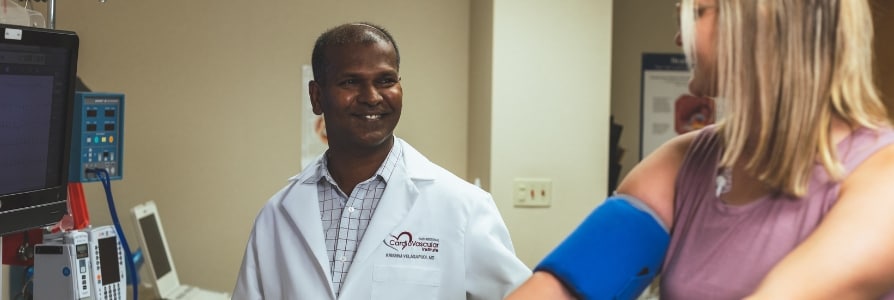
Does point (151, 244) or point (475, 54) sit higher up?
point (475, 54)

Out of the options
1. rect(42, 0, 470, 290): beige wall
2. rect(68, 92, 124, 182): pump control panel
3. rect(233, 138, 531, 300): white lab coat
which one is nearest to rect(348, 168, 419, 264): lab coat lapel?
rect(233, 138, 531, 300): white lab coat

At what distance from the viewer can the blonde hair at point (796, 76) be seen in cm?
74

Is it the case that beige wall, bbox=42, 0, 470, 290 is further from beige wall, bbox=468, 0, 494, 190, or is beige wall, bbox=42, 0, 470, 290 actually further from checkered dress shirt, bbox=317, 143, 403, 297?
checkered dress shirt, bbox=317, 143, 403, 297

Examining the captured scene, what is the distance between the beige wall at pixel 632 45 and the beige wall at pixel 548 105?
1.49ft

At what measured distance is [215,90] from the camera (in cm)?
350

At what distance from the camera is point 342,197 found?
1.77 meters

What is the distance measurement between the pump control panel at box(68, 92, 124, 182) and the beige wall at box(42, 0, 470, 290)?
1.04 m

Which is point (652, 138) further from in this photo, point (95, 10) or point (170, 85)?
point (95, 10)

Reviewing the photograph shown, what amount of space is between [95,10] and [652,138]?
2312 mm

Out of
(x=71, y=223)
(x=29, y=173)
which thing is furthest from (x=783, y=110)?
(x=71, y=223)

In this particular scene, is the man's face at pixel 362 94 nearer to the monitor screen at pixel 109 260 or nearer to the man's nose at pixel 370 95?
the man's nose at pixel 370 95

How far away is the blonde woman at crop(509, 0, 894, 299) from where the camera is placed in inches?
28.0

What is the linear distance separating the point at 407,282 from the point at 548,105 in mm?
1625

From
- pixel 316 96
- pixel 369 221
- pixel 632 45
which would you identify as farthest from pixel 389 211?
pixel 632 45
